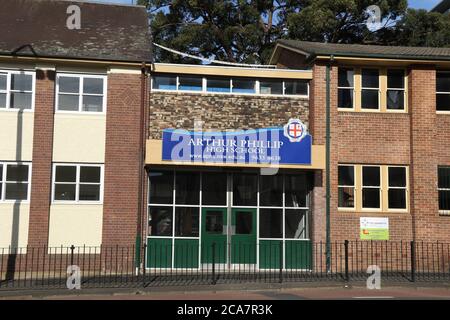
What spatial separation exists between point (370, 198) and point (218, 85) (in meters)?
6.84

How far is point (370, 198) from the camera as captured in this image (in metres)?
20.0

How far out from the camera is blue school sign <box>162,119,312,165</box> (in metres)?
19.1

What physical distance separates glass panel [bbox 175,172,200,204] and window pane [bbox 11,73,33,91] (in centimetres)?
594

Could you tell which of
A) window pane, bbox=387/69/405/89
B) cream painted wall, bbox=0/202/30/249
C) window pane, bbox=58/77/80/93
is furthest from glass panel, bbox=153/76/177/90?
window pane, bbox=387/69/405/89

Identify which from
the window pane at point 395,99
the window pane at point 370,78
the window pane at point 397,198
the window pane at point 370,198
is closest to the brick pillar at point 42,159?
the window pane at point 370,198

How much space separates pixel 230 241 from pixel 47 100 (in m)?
8.00

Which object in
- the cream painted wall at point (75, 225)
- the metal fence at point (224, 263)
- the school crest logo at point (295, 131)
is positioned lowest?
the metal fence at point (224, 263)

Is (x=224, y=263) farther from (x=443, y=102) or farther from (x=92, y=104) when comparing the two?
(x=443, y=102)

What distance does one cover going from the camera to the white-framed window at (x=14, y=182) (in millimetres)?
18500

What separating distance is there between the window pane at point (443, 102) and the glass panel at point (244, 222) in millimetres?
8031

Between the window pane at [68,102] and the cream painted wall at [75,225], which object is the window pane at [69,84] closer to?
the window pane at [68,102]

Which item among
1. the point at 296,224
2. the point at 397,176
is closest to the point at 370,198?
the point at 397,176

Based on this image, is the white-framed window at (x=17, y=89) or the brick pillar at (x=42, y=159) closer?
the brick pillar at (x=42, y=159)

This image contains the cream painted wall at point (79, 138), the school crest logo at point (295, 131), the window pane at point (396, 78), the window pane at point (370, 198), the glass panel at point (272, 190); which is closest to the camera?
the cream painted wall at point (79, 138)
